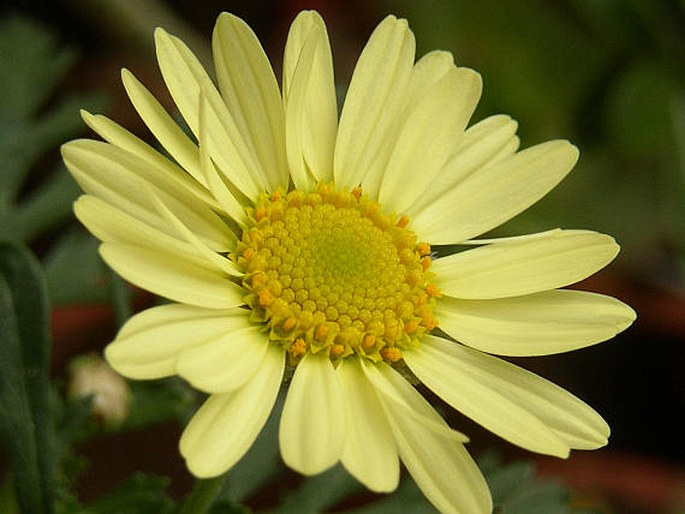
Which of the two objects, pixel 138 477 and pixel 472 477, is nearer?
pixel 472 477

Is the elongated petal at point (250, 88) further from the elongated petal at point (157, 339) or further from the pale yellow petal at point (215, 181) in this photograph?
the elongated petal at point (157, 339)

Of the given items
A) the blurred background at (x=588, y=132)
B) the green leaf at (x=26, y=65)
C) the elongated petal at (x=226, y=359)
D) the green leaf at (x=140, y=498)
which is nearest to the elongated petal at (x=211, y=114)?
the elongated petal at (x=226, y=359)

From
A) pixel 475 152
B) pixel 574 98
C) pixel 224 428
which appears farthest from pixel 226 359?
pixel 574 98

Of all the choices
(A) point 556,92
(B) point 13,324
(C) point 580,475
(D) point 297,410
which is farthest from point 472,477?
(A) point 556,92

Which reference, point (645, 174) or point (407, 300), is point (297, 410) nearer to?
point (407, 300)

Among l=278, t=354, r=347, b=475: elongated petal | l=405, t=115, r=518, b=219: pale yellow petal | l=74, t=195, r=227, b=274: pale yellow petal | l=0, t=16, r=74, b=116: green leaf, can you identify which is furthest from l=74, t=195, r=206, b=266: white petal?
l=0, t=16, r=74, b=116: green leaf

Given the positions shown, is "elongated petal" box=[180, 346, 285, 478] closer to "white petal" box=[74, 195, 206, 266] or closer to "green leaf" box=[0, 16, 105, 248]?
"white petal" box=[74, 195, 206, 266]

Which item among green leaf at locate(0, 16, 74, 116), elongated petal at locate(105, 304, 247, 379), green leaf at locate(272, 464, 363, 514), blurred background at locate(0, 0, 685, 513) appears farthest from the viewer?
blurred background at locate(0, 0, 685, 513)

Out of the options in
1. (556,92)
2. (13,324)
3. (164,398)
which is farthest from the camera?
(556,92)
